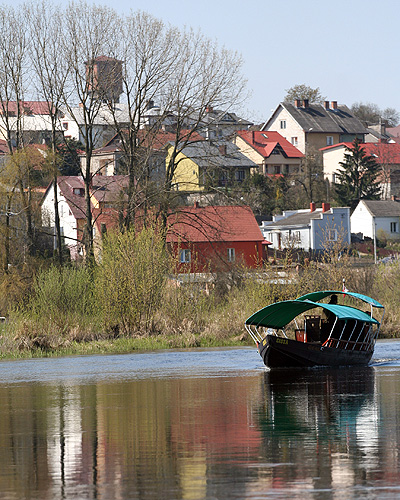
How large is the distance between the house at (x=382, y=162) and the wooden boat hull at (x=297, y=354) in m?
90.2

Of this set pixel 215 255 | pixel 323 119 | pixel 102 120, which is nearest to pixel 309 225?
pixel 102 120

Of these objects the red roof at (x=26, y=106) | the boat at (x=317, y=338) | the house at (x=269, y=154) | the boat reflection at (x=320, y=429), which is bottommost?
the boat reflection at (x=320, y=429)

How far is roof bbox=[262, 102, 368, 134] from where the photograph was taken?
13893 centimetres

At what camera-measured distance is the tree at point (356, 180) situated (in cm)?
10900

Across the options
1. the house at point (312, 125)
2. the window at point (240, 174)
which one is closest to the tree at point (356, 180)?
the window at point (240, 174)

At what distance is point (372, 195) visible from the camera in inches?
4355

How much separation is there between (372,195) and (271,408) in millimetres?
89173

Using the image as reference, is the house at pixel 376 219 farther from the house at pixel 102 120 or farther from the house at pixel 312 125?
the house at pixel 312 125

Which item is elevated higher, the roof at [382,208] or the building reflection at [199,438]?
the roof at [382,208]

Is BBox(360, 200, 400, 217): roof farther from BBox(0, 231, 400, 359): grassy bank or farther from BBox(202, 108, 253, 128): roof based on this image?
BBox(0, 231, 400, 359): grassy bank

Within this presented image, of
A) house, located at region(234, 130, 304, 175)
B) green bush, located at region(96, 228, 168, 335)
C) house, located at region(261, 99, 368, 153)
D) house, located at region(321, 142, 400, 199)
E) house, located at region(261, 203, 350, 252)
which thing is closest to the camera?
green bush, located at region(96, 228, 168, 335)

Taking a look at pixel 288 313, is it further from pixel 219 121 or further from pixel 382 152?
pixel 382 152

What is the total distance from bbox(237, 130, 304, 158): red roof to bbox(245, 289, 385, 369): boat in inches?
3458

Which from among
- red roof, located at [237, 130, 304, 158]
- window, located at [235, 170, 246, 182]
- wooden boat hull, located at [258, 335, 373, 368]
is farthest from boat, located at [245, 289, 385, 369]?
red roof, located at [237, 130, 304, 158]
